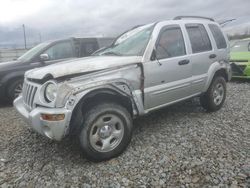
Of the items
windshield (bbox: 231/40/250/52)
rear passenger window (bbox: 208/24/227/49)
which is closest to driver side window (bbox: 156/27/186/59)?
rear passenger window (bbox: 208/24/227/49)

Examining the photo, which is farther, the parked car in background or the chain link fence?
the chain link fence

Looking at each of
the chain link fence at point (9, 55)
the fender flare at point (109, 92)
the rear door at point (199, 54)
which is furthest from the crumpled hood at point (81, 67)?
the chain link fence at point (9, 55)

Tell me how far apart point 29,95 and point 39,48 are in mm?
3788

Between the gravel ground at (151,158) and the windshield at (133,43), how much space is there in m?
1.37

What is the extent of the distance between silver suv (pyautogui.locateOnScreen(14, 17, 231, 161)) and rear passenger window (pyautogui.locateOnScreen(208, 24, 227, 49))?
25cm

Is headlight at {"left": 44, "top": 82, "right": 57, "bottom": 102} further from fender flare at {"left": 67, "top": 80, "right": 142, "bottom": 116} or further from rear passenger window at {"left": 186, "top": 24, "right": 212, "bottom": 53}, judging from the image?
rear passenger window at {"left": 186, "top": 24, "right": 212, "bottom": 53}

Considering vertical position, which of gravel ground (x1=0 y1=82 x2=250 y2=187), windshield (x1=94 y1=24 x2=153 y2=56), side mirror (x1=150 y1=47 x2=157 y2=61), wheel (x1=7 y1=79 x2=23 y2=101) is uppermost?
windshield (x1=94 y1=24 x2=153 y2=56)

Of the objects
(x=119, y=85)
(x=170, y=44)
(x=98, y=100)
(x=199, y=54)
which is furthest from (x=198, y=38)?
(x=98, y=100)

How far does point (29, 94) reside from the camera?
3.23 meters

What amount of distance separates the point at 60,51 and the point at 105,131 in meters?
4.29

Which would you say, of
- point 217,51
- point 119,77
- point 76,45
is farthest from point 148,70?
point 76,45

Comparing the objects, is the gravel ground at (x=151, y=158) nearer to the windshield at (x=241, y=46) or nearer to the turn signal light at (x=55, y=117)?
the turn signal light at (x=55, y=117)

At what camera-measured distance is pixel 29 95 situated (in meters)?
3.22

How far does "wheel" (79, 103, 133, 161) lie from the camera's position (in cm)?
292
